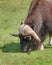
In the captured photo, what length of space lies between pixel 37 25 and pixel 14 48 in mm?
1177

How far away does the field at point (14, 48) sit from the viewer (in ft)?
33.0

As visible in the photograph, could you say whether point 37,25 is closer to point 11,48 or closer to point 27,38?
point 27,38

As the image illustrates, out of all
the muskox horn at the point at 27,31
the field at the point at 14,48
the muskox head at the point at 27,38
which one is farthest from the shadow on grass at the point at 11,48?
the muskox horn at the point at 27,31

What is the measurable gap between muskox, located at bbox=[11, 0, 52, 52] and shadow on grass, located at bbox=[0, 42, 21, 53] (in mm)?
577

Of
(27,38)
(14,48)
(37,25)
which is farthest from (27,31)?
(14,48)

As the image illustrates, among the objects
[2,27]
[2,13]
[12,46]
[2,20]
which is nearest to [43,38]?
[12,46]

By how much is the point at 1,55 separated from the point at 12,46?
926 millimetres

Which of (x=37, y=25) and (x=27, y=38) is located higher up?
(x=37, y=25)

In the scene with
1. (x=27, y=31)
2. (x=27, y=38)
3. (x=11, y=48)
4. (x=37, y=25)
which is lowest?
(x=11, y=48)

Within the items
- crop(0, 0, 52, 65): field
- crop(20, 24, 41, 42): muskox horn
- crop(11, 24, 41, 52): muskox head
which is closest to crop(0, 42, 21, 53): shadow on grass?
crop(0, 0, 52, 65): field

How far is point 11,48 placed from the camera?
11.3 metres

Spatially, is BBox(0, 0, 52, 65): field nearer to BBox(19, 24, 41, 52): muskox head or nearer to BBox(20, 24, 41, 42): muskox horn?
BBox(19, 24, 41, 52): muskox head

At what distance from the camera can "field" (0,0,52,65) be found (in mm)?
10062

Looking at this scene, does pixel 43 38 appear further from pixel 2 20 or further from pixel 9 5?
pixel 9 5
